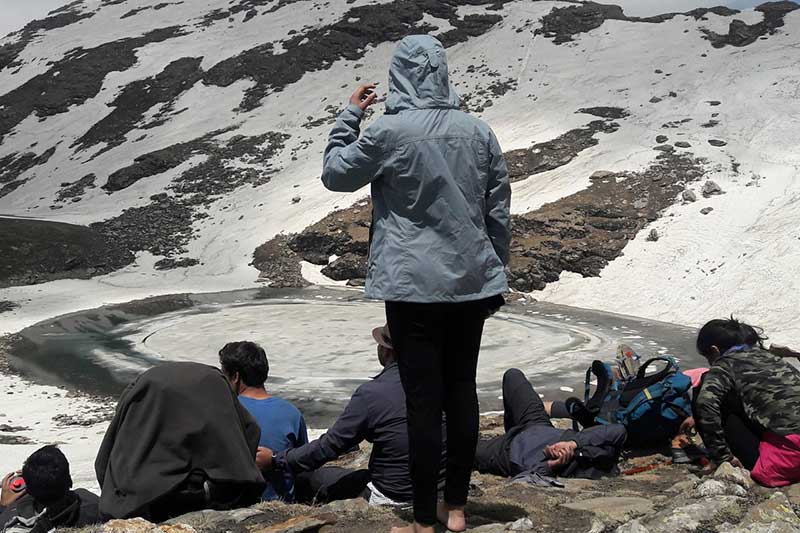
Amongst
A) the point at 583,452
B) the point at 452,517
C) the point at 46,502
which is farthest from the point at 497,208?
the point at 46,502

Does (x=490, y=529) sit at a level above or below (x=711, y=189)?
above

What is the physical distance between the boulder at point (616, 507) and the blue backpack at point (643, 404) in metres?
1.27

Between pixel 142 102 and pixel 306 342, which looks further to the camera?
pixel 142 102

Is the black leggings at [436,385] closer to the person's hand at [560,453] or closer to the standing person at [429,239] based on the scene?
the standing person at [429,239]

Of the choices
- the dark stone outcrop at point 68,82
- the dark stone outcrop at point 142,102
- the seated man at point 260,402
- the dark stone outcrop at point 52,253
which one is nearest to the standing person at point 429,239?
the seated man at point 260,402

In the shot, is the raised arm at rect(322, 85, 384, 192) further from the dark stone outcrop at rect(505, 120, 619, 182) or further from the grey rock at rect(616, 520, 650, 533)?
the dark stone outcrop at rect(505, 120, 619, 182)

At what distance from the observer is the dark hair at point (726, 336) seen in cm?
446

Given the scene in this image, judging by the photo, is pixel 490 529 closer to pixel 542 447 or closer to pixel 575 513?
pixel 575 513

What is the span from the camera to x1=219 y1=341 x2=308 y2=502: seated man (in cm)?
469

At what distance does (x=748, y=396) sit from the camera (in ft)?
14.1

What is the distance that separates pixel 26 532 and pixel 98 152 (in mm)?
42627

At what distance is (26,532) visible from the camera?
366 centimetres

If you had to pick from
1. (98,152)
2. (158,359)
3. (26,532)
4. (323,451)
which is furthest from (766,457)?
(98,152)

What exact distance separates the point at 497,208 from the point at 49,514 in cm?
272
